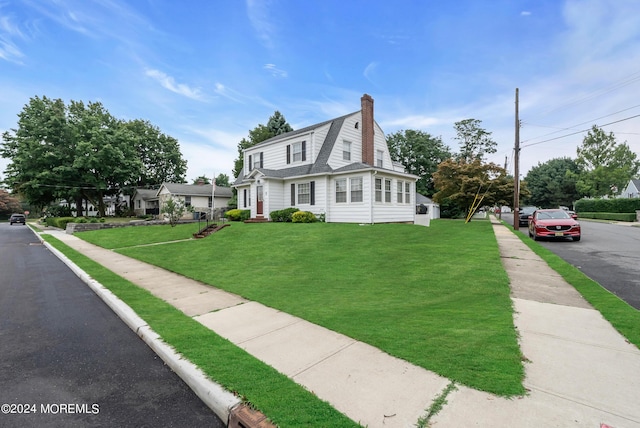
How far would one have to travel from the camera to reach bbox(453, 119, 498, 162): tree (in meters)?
50.0

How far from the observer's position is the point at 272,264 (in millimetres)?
9305

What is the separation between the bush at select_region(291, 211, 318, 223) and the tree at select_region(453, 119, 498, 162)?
132ft

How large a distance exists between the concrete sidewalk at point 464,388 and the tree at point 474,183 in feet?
64.7

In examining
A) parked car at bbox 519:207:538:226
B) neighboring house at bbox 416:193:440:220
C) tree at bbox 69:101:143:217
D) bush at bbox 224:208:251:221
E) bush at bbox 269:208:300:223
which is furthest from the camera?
neighboring house at bbox 416:193:440:220

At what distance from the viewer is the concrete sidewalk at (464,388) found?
233cm

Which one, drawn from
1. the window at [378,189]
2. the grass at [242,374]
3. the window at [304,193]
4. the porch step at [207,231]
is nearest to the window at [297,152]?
the window at [304,193]

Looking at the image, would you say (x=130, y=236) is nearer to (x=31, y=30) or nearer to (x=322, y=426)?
(x=31, y=30)

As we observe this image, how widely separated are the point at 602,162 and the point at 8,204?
12668 cm

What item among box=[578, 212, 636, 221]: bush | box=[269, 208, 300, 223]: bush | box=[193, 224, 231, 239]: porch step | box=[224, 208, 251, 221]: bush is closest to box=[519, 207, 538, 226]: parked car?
box=[578, 212, 636, 221]: bush

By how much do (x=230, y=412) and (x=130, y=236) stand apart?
19.6 metres

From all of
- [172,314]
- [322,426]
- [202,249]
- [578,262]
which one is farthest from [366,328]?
[202,249]

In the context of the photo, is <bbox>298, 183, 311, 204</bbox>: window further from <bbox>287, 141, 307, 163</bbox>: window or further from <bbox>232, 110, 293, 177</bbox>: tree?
<bbox>232, 110, 293, 177</bbox>: tree

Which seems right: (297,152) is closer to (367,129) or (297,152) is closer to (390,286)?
(367,129)

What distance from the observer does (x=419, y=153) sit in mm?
47375
